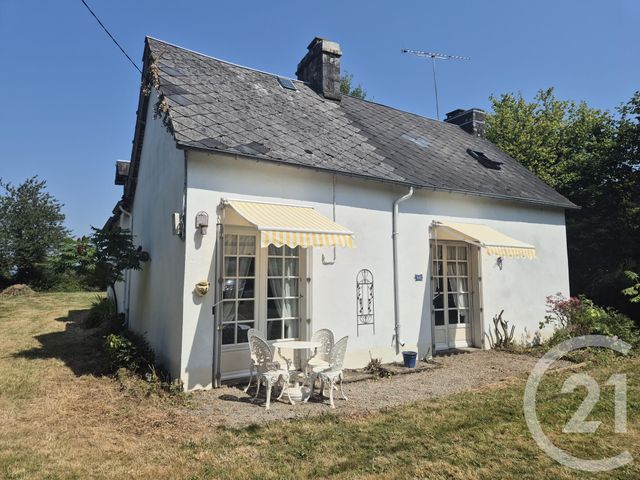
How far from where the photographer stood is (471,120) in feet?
72.0

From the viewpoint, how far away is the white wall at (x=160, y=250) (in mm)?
9234

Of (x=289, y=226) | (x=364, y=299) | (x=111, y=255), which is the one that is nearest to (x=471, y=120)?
(x=364, y=299)

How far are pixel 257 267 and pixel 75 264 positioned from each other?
6.23m

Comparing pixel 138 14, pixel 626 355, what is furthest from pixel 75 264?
pixel 626 355

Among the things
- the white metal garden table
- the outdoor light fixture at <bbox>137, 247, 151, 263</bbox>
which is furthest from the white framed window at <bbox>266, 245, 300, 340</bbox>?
the outdoor light fixture at <bbox>137, 247, 151, 263</bbox>

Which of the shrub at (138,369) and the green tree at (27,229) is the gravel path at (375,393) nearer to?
the shrub at (138,369)

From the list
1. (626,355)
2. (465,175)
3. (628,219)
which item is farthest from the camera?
(628,219)

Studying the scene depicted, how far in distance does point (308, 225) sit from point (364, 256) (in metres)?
2.81

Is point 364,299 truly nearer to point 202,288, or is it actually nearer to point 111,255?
point 202,288

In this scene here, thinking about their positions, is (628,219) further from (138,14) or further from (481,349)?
(138,14)

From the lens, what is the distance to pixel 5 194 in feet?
125

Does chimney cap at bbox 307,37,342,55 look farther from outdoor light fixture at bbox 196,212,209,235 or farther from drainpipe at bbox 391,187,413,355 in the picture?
outdoor light fixture at bbox 196,212,209,235

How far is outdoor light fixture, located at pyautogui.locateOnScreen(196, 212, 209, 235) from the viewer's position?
348 inches

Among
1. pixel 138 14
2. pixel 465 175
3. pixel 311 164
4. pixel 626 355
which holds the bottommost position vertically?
pixel 626 355
